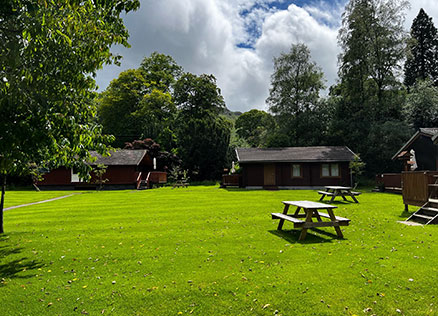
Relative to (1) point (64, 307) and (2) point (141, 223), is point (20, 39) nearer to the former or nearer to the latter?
(1) point (64, 307)

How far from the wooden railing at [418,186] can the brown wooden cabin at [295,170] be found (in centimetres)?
1874

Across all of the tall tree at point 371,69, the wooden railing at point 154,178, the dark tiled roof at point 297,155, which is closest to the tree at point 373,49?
the tall tree at point 371,69

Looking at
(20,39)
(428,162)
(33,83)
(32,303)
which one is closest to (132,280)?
(32,303)

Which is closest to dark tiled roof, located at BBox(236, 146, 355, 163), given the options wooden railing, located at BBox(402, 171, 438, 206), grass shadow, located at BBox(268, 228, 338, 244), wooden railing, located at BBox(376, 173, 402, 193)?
wooden railing, located at BBox(376, 173, 402, 193)

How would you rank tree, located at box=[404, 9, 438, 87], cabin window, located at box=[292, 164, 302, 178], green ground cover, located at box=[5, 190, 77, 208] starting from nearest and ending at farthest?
1. green ground cover, located at box=[5, 190, 77, 208]
2. cabin window, located at box=[292, 164, 302, 178]
3. tree, located at box=[404, 9, 438, 87]

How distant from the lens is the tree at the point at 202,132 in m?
45.8

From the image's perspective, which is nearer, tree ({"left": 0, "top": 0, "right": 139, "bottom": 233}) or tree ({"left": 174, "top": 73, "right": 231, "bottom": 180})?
tree ({"left": 0, "top": 0, "right": 139, "bottom": 233})

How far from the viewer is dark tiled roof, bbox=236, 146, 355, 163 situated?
3142cm

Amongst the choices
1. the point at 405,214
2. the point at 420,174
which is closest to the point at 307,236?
the point at 420,174

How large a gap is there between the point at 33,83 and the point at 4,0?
1.40 meters

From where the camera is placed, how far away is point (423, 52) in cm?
5081

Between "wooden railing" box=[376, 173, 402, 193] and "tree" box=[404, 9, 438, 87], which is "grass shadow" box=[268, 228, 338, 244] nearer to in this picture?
"wooden railing" box=[376, 173, 402, 193]

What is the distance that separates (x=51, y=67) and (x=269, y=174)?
93.0 feet

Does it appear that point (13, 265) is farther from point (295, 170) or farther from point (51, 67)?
point (295, 170)
